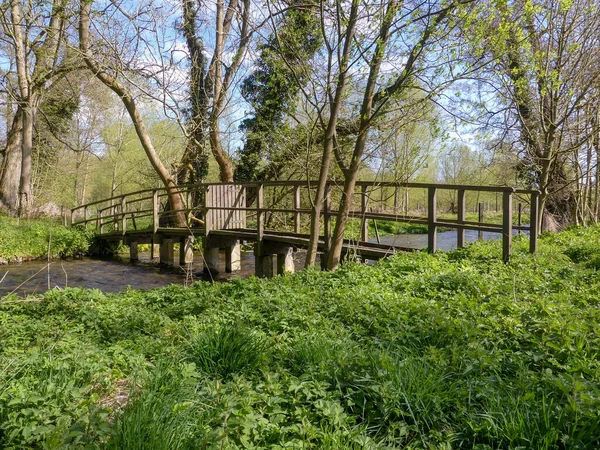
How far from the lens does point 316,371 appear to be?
289 centimetres

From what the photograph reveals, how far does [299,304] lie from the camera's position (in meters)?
4.75

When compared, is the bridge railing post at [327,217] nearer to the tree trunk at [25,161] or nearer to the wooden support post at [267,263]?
the wooden support post at [267,263]

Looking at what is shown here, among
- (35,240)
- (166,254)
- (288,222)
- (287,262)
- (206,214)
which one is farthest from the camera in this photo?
(288,222)

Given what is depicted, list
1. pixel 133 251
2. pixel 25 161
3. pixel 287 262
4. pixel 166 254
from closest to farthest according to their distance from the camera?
pixel 287 262, pixel 166 254, pixel 133 251, pixel 25 161

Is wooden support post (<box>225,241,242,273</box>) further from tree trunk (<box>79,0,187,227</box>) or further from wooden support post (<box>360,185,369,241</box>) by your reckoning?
wooden support post (<box>360,185,369,241</box>)

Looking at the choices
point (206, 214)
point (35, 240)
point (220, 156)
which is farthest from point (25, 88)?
point (206, 214)

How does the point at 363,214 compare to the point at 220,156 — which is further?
the point at 220,156

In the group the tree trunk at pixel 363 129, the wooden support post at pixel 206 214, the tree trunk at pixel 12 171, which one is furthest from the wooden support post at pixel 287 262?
the tree trunk at pixel 12 171

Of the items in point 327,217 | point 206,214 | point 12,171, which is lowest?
point 327,217

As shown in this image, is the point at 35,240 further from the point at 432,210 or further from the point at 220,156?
the point at 432,210

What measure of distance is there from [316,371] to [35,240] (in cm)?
1512

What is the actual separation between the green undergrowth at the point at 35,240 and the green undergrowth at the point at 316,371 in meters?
10.7

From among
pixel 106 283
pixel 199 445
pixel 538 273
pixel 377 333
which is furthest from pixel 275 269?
pixel 199 445

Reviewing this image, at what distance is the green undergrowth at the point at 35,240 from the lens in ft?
47.1
